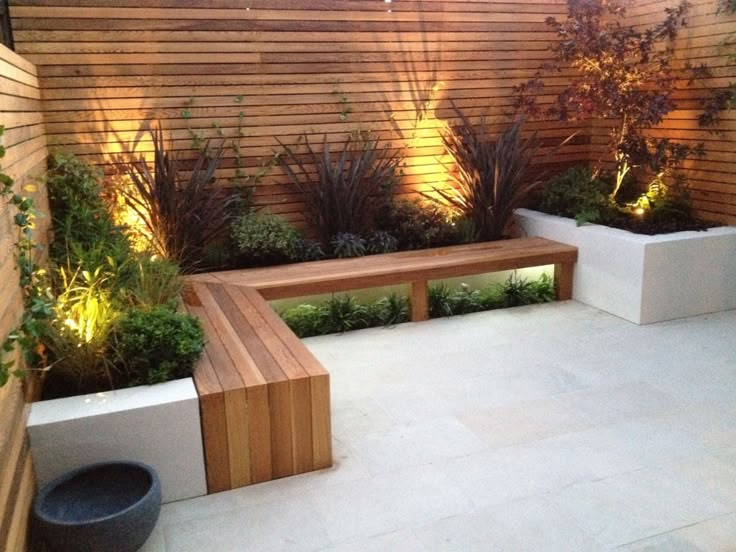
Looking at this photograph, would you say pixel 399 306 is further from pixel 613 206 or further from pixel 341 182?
pixel 613 206

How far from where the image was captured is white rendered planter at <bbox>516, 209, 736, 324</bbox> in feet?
15.7

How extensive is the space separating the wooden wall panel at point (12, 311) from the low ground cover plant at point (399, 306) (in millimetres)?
1961

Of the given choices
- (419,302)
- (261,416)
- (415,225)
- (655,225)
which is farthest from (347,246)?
(261,416)

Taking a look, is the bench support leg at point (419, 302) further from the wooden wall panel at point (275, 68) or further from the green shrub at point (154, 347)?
the green shrub at point (154, 347)

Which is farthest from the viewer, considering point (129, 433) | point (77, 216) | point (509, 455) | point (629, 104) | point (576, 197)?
point (576, 197)

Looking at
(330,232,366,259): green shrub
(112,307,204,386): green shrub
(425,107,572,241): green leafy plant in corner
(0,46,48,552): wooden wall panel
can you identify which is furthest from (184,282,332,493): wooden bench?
(425,107,572,241): green leafy plant in corner

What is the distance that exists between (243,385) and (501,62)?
4565 millimetres

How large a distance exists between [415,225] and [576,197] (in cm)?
146

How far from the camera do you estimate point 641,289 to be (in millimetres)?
4754

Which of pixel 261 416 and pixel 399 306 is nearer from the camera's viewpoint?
pixel 261 416

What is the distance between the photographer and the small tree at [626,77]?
5270 millimetres

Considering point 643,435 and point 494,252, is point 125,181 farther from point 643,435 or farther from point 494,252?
point 643,435

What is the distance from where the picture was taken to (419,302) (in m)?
4.97

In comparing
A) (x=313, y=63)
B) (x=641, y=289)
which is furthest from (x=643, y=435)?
(x=313, y=63)
